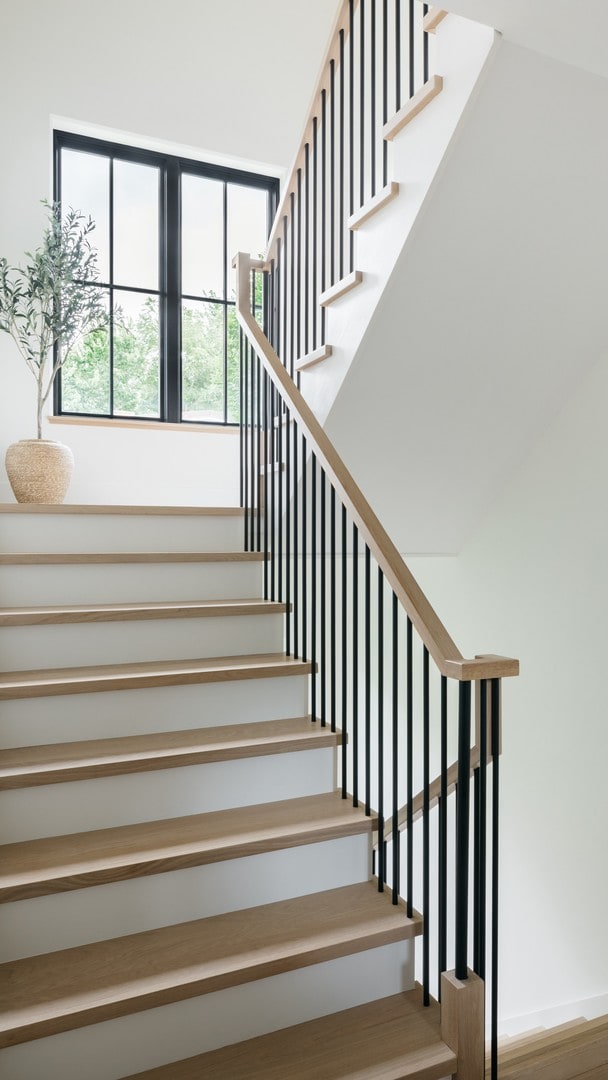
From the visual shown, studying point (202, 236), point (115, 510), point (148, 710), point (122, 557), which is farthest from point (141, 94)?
point (148, 710)

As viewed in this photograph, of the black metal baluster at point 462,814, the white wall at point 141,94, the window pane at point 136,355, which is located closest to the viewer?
the black metal baluster at point 462,814

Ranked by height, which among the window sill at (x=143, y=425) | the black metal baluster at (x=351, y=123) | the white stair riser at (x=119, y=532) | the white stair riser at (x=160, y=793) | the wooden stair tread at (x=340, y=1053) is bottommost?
the wooden stair tread at (x=340, y=1053)

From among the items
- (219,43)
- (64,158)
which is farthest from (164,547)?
(219,43)

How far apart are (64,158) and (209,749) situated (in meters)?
3.78

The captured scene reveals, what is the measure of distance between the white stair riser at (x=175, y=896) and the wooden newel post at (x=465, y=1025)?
0.47 m

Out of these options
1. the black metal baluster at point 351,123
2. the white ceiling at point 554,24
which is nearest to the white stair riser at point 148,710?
the black metal baluster at point 351,123

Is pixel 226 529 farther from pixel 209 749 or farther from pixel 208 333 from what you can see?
pixel 208 333

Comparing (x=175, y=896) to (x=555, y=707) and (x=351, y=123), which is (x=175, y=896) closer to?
(x=555, y=707)

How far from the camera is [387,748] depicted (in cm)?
448

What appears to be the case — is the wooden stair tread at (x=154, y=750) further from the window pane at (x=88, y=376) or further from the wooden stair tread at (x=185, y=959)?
the window pane at (x=88, y=376)

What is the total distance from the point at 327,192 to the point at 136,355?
172cm

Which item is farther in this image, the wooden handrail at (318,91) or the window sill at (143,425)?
the window sill at (143,425)

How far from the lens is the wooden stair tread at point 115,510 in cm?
289

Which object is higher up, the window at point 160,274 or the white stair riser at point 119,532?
the window at point 160,274
